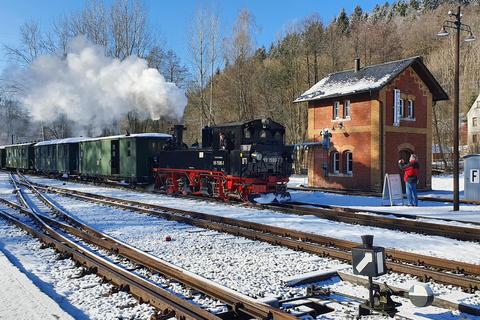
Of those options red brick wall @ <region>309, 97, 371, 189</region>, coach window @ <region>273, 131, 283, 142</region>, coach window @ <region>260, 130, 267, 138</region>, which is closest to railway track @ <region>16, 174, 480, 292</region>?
coach window @ <region>260, 130, 267, 138</region>

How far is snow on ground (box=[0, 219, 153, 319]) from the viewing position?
4750 mm

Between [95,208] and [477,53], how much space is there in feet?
140

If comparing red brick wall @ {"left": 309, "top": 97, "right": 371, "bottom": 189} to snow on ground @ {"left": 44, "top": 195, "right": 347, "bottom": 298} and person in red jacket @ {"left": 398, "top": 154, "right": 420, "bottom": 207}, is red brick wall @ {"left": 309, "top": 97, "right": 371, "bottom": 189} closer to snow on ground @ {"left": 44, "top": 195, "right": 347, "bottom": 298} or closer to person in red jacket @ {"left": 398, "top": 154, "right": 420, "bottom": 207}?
person in red jacket @ {"left": 398, "top": 154, "right": 420, "bottom": 207}

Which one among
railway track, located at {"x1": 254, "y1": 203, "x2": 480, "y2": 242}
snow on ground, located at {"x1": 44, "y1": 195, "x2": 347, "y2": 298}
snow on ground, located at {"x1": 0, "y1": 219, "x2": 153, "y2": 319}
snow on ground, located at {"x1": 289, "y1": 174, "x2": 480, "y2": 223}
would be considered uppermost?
railway track, located at {"x1": 254, "y1": 203, "x2": 480, "y2": 242}

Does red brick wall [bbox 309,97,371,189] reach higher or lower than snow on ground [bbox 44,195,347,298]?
higher

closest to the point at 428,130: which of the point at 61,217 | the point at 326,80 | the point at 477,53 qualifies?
the point at 326,80

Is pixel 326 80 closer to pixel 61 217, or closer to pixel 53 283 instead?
pixel 61 217

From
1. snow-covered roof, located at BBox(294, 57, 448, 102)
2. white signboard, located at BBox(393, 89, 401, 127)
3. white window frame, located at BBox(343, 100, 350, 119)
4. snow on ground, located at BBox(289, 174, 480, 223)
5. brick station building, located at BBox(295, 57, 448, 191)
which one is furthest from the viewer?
white window frame, located at BBox(343, 100, 350, 119)

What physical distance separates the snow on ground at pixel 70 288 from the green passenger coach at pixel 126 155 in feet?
38.9

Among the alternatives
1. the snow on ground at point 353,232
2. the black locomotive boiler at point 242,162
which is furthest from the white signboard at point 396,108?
the snow on ground at point 353,232

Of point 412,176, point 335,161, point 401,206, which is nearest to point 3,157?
point 335,161

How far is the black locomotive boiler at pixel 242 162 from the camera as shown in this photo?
46.9 ft

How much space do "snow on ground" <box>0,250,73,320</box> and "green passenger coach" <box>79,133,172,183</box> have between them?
13975 millimetres

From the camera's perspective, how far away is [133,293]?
5.26m
